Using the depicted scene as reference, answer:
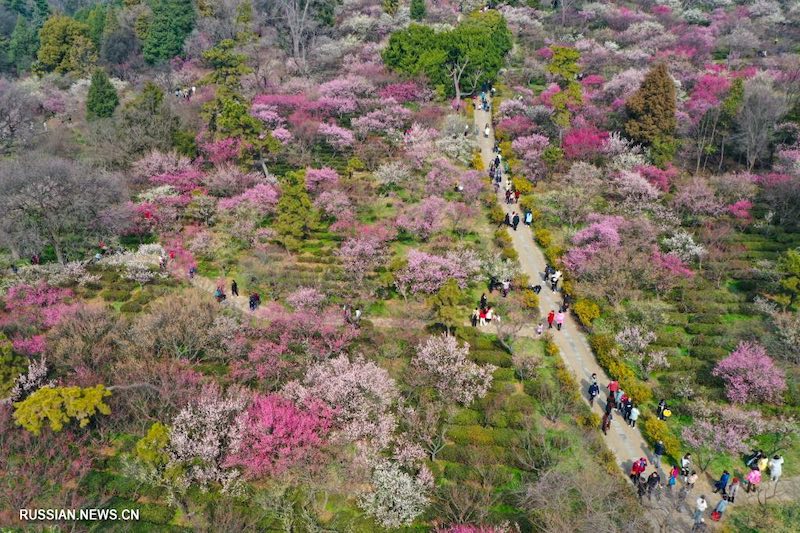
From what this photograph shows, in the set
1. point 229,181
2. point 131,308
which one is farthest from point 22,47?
point 131,308

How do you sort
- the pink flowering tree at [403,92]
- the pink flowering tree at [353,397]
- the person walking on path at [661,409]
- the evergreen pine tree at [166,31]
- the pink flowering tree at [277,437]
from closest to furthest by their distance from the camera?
the pink flowering tree at [277,437] → the pink flowering tree at [353,397] → the person walking on path at [661,409] → the pink flowering tree at [403,92] → the evergreen pine tree at [166,31]

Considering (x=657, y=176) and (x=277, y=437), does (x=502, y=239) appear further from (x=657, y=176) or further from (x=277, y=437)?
(x=277, y=437)

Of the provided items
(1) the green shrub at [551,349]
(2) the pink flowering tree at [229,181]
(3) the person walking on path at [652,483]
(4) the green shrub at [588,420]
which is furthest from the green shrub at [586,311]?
(2) the pink flowering tree at [229,181]

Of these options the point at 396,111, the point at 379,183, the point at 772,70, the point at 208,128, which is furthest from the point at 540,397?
the point at 772,70

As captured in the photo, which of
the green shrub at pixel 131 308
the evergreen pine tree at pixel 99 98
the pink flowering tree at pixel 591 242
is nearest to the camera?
the green shrub at pixel 131 308

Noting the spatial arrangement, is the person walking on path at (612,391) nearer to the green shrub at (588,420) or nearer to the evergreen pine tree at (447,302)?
the green shrub at (588,420)

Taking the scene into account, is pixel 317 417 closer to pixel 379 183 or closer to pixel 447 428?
pixel 447 428
